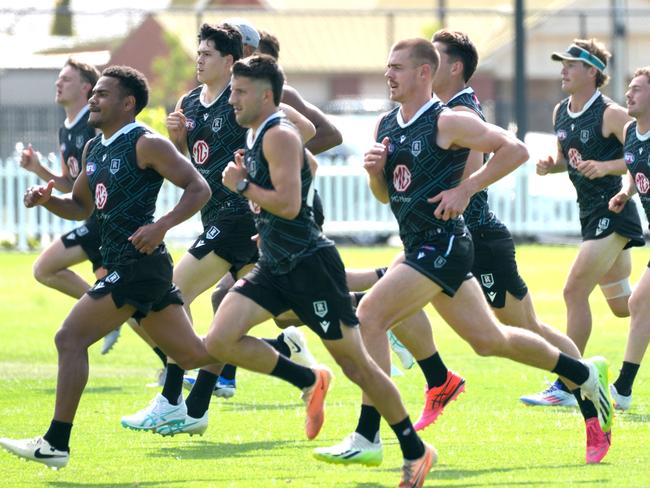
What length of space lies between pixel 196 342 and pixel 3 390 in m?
3.61

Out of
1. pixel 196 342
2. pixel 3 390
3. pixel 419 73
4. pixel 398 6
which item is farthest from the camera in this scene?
pixel 398 6

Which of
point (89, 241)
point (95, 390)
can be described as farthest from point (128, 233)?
point (95, 390)

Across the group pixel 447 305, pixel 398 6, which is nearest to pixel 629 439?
pixel 447 305

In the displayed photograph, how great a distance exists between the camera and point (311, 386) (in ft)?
25.9

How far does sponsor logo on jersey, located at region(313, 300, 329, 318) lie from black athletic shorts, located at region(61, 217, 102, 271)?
15.2ft

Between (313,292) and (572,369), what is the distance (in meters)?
1.76

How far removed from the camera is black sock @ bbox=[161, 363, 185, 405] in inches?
365

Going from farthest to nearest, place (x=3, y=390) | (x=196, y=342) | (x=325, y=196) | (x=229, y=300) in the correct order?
(x=325, y=196), (x=3, y=390), (x=196, y=342), (x=229, y=300)

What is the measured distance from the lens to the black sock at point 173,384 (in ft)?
30.4

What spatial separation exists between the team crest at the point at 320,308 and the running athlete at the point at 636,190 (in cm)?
355

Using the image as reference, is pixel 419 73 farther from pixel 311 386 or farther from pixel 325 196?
pixel 325 196

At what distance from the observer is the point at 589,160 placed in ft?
34.9

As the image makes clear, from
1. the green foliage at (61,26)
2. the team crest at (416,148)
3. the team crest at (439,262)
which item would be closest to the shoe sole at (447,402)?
the team crest at (439,262)

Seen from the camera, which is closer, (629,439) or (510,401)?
(629,439)
